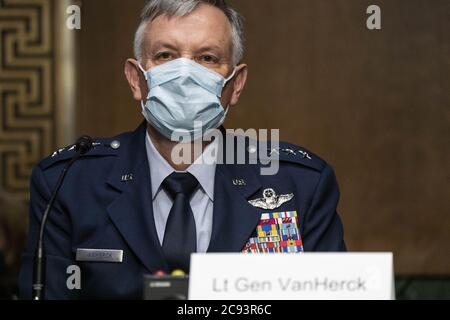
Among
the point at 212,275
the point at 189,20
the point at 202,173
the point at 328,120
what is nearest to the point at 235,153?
the point at 202,173

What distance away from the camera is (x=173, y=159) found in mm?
2393

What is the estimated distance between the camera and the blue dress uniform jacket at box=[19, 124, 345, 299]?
2.19 meters

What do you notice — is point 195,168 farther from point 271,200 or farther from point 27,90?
point 27,90

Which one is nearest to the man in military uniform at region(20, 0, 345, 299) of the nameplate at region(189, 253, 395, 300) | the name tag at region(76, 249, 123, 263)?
the name tag at region(76, 249, 123, 263)

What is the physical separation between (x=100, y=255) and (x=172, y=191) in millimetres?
236

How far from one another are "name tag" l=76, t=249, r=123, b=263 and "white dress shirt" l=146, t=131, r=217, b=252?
110 millimetres

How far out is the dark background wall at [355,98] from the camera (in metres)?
4.16

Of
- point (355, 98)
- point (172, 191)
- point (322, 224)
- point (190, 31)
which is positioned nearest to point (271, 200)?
point (322, 224)
